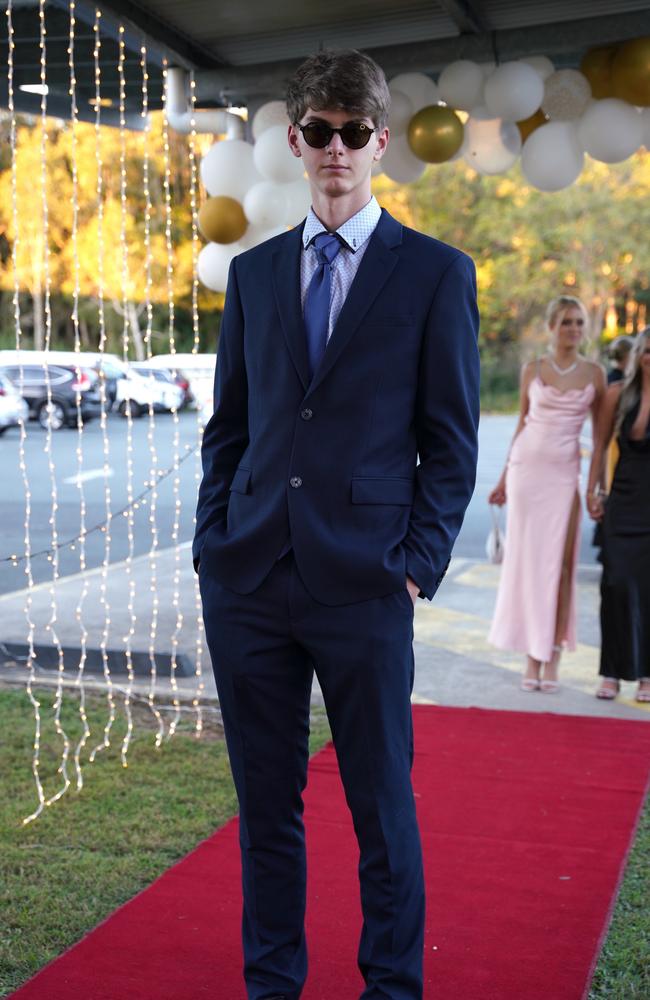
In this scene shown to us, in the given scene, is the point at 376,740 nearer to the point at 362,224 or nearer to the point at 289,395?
the point at 289,395

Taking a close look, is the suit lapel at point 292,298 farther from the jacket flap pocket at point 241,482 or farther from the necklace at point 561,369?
the necklace at point 561,369

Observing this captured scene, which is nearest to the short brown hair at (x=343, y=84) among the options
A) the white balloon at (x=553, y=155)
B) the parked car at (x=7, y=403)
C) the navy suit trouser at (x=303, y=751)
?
the navy suit trouser at (x=303, y=751)

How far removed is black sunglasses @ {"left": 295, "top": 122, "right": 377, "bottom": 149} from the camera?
258 centimetres

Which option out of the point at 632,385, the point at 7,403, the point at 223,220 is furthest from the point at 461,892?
the point at 7,403

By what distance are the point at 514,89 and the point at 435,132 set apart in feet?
1.58

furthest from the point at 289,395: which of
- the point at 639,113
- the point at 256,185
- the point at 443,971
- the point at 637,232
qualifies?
the point at 637,232

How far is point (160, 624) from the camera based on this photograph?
7918mm

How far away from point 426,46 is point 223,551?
4.55 meters

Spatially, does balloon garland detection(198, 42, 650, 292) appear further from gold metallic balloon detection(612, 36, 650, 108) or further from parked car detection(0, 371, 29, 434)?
parked car detection(0, 371, 29, 434)

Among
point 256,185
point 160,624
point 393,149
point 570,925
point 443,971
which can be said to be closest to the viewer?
point 443,971

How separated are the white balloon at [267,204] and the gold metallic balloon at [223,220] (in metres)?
0.07

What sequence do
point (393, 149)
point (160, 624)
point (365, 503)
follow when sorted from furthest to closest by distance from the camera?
point (160, 624)
point (393, 149)
point (365, 503)

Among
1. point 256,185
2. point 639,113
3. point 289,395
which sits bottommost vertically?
point 289,395

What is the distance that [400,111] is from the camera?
21.7 feet
